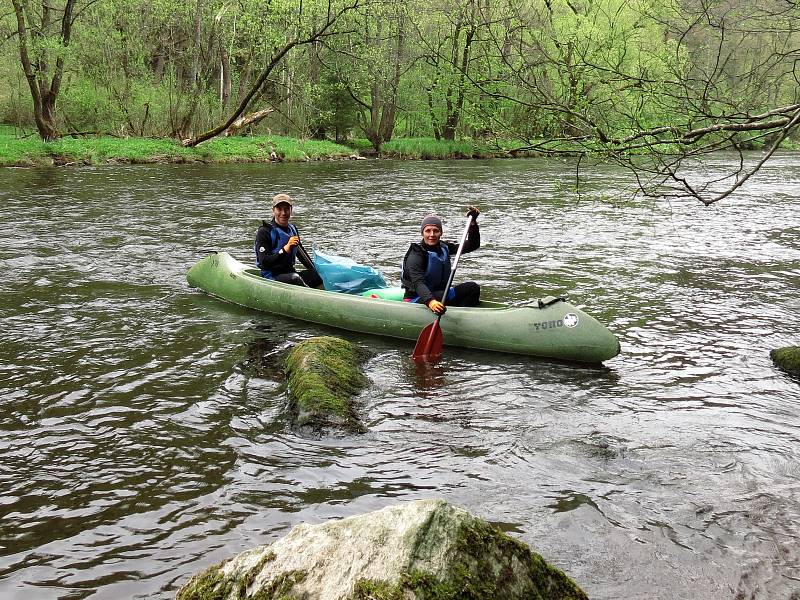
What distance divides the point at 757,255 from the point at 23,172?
16.7 metres

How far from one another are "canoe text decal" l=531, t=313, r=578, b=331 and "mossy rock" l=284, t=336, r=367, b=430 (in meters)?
1.64

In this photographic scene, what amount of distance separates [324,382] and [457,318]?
195 cm

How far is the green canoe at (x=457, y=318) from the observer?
6.48 m

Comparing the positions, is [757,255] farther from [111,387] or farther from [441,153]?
[441,153]

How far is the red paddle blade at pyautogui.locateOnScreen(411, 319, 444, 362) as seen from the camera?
6.64 metres

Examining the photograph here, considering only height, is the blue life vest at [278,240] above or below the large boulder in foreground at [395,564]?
above

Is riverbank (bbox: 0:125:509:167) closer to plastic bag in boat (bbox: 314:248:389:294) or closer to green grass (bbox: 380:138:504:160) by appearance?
green grass (bbox: 380:138:504:160)

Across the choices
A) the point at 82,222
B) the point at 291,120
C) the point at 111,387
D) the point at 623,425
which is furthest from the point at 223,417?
the point at 291,120

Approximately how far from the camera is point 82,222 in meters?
12.5

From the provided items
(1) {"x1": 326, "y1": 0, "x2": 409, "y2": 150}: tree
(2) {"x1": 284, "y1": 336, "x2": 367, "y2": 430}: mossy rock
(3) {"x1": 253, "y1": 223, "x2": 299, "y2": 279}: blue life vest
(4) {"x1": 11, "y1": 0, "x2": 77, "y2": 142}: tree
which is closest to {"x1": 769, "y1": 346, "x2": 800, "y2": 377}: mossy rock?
(2) {"x1": 284, "y1": 336, "x2": 367, "y2": 430}: mossy rock

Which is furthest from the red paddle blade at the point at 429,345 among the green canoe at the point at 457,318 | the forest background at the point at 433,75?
the forest background at the point at 433,75

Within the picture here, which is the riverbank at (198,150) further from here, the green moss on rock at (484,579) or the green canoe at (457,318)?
the green moss on rock at (484,579)

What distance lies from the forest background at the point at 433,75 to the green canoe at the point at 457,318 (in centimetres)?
151

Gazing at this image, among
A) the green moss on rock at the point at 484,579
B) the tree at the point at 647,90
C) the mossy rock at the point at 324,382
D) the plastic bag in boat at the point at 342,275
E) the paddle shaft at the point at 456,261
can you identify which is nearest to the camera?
the green moss on rock at the point at 484,579
